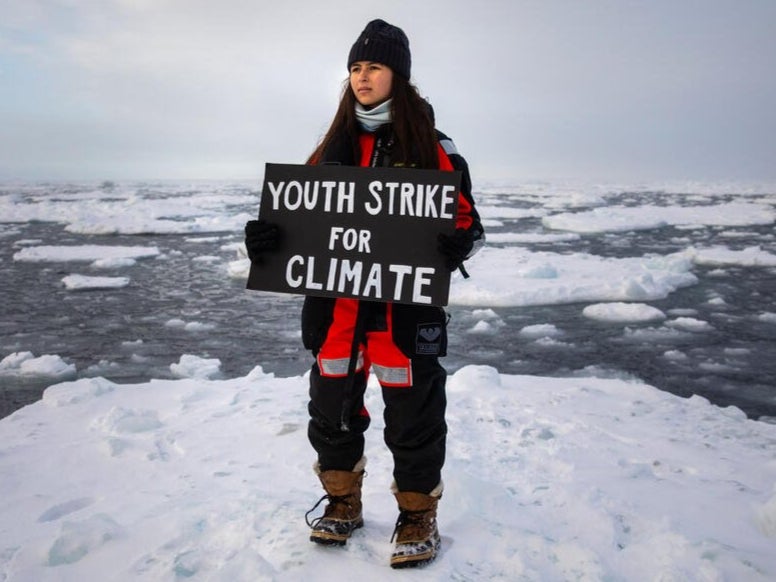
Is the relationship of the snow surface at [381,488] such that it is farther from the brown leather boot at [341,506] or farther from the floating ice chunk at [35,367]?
the floating ice chunk at [35,367]

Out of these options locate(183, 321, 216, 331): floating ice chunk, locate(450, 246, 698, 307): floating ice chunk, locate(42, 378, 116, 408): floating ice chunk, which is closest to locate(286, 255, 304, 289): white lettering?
locate(42, 378, 116, 408): floating ice chunk

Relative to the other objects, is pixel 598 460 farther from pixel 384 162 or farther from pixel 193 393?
pixel 193 393

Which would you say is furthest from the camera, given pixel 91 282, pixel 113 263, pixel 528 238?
Answer: pixel 528 238

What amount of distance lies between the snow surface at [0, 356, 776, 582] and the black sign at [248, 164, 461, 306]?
31.3 inches

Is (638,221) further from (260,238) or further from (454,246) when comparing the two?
(260,238)

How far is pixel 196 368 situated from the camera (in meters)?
5.12

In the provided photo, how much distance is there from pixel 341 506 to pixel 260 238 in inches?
35.3

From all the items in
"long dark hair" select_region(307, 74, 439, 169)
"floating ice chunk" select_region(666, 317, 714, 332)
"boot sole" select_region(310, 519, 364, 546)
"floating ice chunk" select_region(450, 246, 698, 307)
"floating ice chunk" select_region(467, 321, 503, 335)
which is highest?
"long dark hair" select_region(307, 74, 439, 169)

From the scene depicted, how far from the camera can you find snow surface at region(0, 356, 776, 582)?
1731 millimetres

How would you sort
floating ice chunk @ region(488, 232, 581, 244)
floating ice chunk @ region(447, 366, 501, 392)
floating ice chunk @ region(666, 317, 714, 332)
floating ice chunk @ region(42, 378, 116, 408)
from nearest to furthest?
floating ice chunk @ region(42, 378, 116, 408) < floating ice chunk @ region(447, 366, 501, 392) < floating ice chunk @ region(666, 317, 714, 332) < floating ice chunk @ region(488, 232, 581, 244)

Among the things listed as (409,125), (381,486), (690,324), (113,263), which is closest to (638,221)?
(690,324)

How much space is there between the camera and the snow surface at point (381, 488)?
173 centimetres

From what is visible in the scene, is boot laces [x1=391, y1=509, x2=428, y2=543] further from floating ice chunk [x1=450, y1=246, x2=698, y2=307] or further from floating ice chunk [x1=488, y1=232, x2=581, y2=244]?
floating ice chunk [x1=488, y1=232, x2=581, y2=244]

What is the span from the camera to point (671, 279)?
29.8 feet
